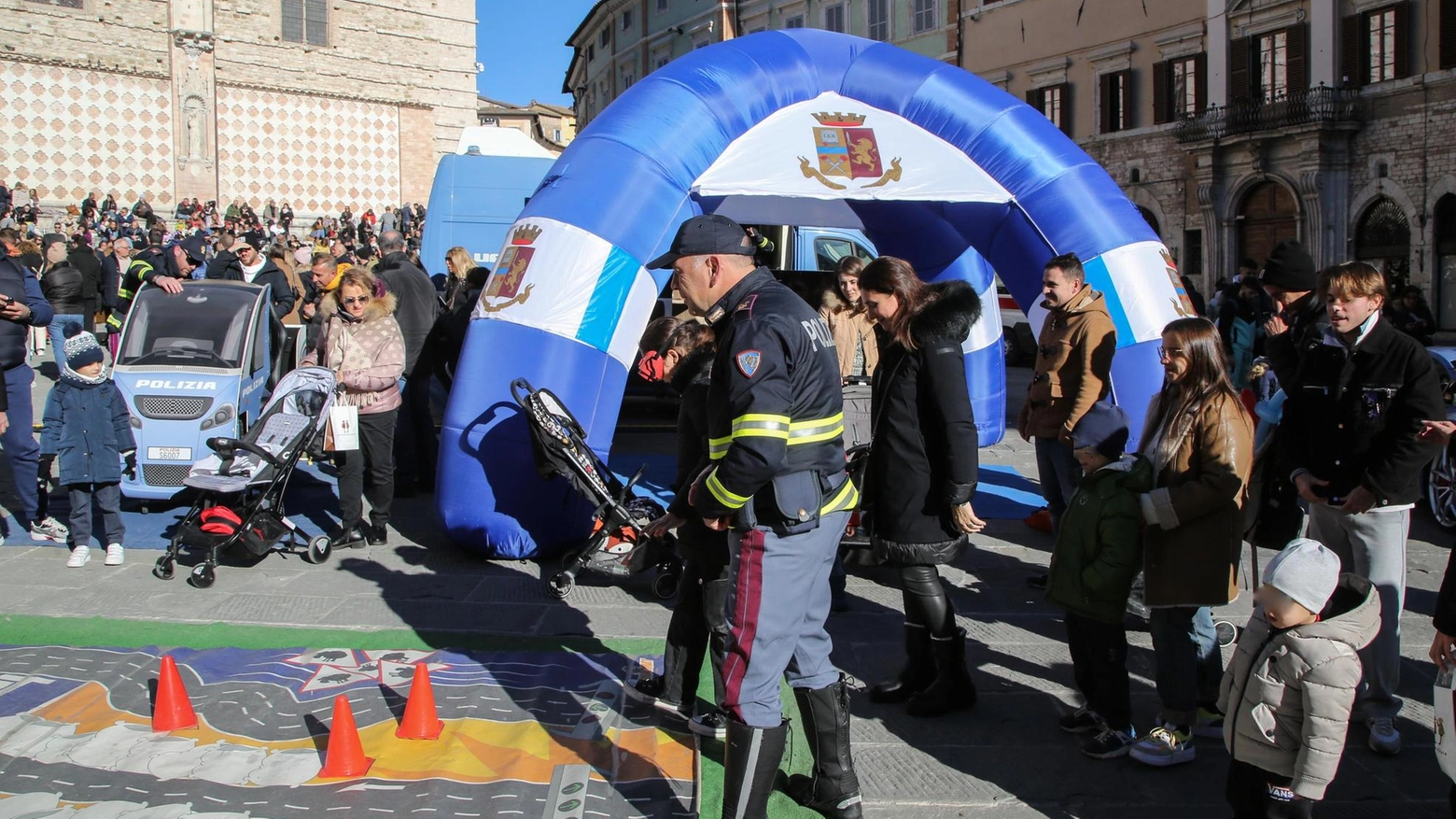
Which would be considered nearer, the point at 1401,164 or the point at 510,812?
the point at 510,812

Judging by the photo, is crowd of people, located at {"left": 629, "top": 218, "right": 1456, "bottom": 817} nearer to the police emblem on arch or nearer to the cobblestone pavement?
the police emblem on arch

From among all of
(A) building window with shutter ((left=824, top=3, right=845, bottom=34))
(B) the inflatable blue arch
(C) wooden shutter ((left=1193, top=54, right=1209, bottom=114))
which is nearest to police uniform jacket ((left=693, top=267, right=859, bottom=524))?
(B) the inflatable blue arch

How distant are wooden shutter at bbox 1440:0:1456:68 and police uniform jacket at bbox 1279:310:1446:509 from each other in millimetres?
25017

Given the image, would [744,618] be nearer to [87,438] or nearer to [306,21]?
[87,438]

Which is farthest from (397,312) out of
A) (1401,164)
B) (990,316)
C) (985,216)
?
(1401,164)

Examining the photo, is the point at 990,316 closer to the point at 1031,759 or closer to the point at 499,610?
the point at 499,610

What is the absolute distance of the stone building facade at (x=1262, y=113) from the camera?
25141mm

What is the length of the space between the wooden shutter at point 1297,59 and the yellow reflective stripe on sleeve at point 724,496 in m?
28.4

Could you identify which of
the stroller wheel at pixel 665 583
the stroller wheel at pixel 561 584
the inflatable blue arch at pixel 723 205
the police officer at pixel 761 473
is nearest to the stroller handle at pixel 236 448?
the inflatable blue arch at pixel 723 205

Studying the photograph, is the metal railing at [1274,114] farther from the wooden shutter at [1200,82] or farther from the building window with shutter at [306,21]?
the building window with shutter at [306,21]

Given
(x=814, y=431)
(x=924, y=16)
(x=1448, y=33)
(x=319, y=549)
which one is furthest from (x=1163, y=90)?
(x=814, y=431)

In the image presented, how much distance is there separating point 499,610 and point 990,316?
593cm

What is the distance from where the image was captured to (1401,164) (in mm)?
25688

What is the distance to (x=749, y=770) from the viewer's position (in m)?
3.27
